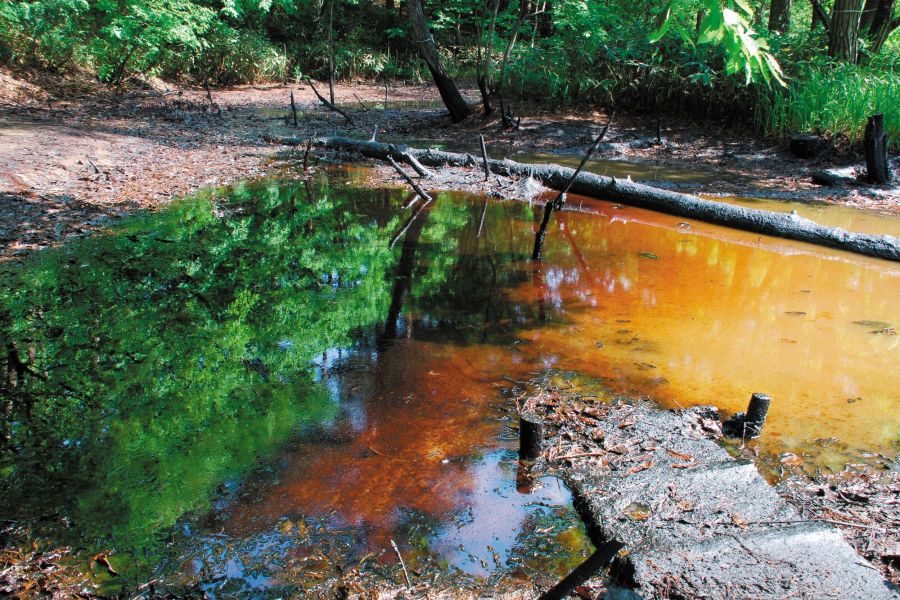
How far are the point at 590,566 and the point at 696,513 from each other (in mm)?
1555

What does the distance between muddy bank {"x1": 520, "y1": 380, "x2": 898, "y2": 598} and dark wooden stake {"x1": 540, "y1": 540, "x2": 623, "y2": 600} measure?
855 millimetres

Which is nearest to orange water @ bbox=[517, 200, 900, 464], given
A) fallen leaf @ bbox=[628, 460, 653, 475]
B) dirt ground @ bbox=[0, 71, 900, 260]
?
fallen leaf @ bbox=[628, 460, 653, 475]

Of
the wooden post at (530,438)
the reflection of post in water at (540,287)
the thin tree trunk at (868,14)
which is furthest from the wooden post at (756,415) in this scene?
the thin tree trunk at (868,14)

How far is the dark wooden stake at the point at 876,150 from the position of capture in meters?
9.35

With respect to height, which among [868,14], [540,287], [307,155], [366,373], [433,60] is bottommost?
[366,373]

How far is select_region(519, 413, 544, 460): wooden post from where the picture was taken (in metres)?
3.51

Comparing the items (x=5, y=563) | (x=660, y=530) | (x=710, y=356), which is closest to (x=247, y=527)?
(x=5, y=563)

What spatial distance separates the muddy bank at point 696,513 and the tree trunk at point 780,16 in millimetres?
15087

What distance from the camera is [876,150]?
9523 millimetres

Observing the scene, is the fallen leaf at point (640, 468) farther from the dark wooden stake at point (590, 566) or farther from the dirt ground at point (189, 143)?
the dirt ground at point (189, 143)

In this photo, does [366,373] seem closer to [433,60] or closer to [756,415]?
[756,415]

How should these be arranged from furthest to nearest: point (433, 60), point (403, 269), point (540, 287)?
point (433, 60) < point (403, 269) < point (540, 287)

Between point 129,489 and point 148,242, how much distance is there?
4355 mm

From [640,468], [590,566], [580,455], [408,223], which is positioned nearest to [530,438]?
[580,455]
